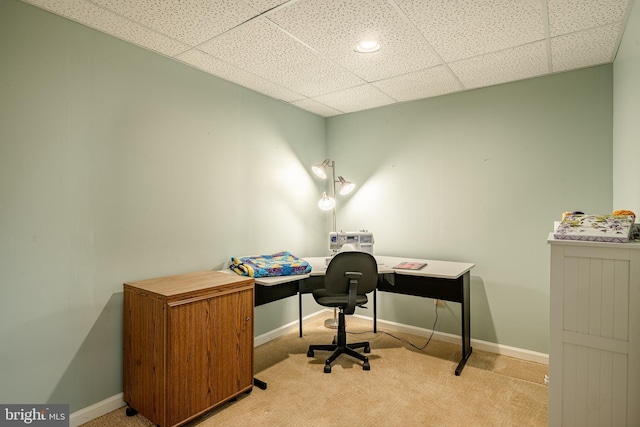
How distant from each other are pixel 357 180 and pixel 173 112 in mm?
2027

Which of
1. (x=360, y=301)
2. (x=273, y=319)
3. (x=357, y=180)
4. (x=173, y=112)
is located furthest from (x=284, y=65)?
(x=273, y=319)

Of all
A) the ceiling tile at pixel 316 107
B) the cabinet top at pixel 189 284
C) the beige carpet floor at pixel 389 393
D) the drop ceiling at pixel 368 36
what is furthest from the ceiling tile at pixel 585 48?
the cabinet top at pixel 189 284

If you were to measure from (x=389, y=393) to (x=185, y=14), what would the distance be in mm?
2680

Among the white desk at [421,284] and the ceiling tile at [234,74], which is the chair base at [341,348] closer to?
the white desk at [421,284]

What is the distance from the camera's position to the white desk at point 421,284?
2613 mm

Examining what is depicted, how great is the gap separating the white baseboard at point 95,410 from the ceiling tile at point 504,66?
329 cm

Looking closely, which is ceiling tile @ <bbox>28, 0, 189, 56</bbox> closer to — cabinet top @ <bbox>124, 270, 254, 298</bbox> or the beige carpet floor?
cabinet top @ <bbox>124, 270, 254, 298</bbox>

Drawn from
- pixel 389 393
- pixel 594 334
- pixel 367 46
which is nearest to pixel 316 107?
pixel 367 46

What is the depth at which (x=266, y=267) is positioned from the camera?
8.40 ft

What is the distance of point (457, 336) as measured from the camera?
3.15 metres

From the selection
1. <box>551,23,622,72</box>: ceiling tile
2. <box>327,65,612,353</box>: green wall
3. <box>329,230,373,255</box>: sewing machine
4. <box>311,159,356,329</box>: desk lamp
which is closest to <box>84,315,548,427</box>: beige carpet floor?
<box>327,65,612,353</box>: green wall

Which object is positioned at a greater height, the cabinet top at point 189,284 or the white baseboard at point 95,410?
the cabinet top at point 189,284

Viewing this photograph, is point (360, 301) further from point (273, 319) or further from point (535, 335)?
point (535, 335)

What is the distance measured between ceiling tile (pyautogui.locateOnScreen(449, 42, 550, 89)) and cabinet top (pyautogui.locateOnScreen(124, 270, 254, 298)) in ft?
7.44
